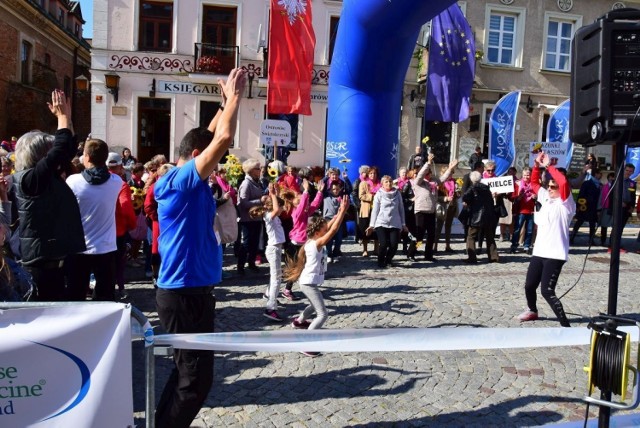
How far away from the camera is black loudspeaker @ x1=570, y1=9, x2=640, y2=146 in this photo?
336cm

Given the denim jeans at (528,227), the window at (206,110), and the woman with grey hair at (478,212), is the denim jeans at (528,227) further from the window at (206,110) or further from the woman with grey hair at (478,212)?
the window at (206,110)

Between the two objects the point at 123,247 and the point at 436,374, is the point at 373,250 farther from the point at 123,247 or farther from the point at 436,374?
the point at 436,374

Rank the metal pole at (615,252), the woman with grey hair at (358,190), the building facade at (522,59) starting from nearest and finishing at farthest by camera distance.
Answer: the metal pole at (615,252) < the woman with grey hair at (358,190) < the building facade at (522,59)

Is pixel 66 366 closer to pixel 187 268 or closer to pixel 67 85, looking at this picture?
pixel 187 268

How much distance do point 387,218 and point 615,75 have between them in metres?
6.04

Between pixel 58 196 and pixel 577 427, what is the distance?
12.7ft

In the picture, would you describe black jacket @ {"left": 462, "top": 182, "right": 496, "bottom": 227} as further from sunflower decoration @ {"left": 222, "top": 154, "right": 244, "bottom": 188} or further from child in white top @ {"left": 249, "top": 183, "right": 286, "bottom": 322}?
child in white top @ {"left": 249, "top": 183, "right": 286, "bottom": 322}

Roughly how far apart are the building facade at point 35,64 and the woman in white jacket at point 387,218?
1861cm

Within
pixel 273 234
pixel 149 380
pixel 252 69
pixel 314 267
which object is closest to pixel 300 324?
pixel 314 267

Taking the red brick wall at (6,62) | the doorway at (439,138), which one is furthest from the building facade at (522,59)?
the red brick wall at (6,62)

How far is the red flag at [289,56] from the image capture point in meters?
12.4

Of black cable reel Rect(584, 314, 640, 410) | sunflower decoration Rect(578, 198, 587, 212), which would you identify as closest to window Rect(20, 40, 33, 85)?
sunflower decoration Rect(578, 198, 587, 212)

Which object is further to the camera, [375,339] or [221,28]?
[221,28]

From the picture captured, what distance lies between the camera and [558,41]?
2147 cm
